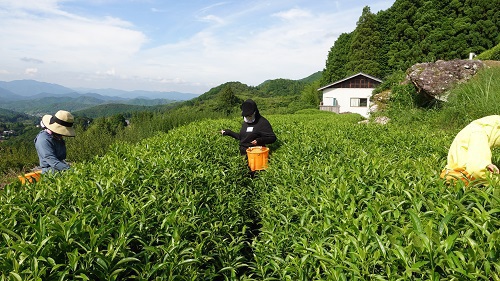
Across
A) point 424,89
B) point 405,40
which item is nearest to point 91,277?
point 424,89

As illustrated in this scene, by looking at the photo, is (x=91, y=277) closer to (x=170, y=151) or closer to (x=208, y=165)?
(x=208, y=165)

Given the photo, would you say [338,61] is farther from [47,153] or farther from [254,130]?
[47,153]

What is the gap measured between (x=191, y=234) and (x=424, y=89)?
10.4m

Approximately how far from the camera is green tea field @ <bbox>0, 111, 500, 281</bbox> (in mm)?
1402

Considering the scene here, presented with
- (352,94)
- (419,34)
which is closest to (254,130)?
(352,94)

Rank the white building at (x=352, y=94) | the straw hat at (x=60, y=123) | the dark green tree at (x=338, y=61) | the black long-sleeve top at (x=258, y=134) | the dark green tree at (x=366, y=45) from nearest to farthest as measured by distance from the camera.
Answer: the straw hat at (x=60, y=123) < the black long-sleeve top at (x=258, y=134) < the white building at (x=352, y=94) < the dark green tree at (x=366, y=45) < the dark green tree at (x=338, y=61)

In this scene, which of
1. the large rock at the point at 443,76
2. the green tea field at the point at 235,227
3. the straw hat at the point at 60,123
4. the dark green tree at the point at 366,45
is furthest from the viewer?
the dark green tree at the point at 366,45

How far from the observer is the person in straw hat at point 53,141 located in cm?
405

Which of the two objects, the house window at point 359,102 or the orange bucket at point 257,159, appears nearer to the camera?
the orange bucket at point 257,159

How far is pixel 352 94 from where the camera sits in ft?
109

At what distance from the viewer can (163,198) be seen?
2.36 metres

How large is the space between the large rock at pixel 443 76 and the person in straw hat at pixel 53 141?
10.4m

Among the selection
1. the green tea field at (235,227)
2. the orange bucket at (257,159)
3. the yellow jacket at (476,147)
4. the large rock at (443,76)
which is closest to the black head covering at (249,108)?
the orange bucket at (257,159)

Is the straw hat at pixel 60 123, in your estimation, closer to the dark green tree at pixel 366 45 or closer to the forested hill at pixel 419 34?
the forested hill at pixel 419 34
